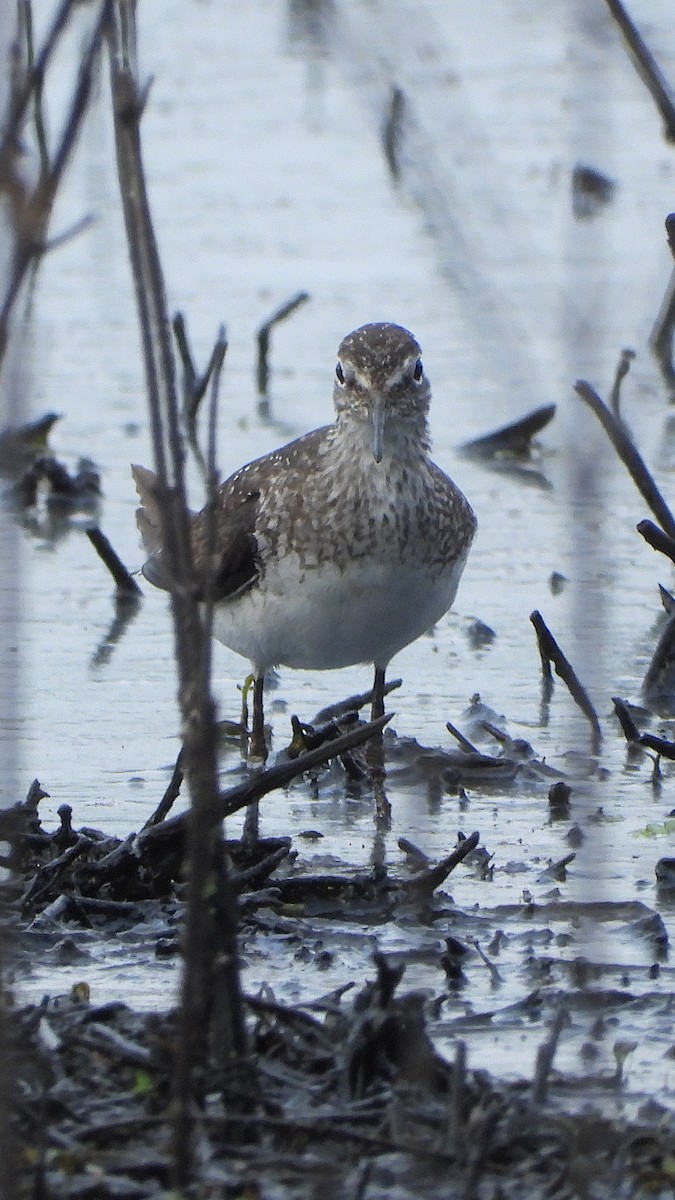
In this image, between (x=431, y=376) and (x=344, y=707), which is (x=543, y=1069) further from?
(x=431, y=376)

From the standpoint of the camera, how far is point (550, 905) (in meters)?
5.15

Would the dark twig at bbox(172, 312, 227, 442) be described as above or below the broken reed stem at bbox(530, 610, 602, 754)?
below

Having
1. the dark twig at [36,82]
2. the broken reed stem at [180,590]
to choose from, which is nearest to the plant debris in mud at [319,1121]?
the broken reed stem at [180,590]

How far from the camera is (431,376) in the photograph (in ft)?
33.3

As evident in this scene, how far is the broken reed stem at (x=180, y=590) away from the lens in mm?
2947

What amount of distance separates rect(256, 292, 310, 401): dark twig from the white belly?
3715 millimetres

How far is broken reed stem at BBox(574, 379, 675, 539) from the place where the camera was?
15.8 ft

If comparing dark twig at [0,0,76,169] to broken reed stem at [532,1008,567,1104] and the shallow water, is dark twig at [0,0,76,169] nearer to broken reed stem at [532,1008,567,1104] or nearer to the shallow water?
the shallow water

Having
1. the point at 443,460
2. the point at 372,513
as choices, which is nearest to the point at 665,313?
the point at 443,460

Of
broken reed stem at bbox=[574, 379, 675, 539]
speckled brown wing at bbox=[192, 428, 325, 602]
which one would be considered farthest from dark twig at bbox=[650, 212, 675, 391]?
broken reed stem at bbox=[574, 379, 675, 539]

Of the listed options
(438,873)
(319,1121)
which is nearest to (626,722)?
(438,873)

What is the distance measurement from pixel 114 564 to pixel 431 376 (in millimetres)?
2697

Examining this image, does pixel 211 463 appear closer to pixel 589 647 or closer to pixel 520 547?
pixel 589 647

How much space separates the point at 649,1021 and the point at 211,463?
6.34 feet
